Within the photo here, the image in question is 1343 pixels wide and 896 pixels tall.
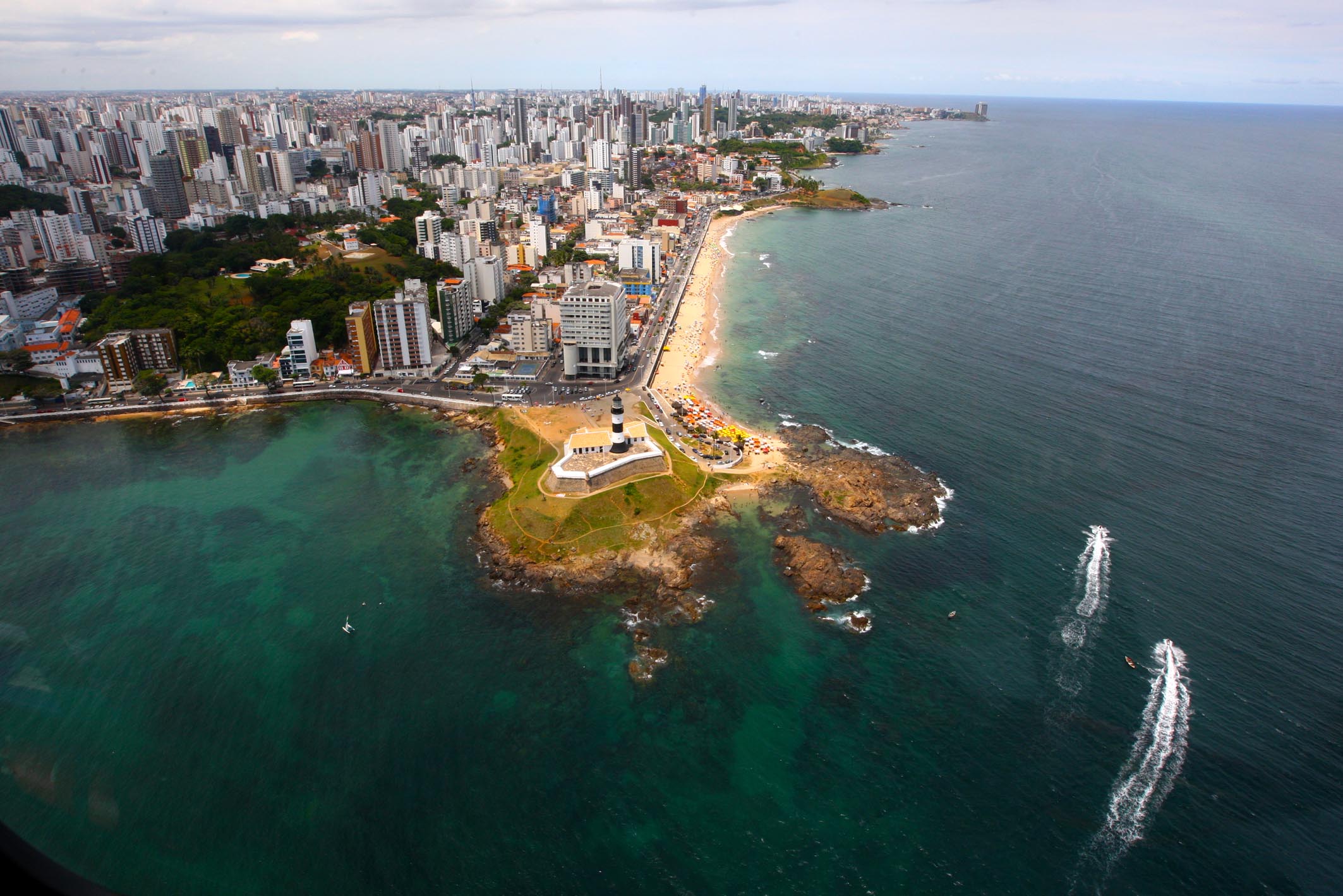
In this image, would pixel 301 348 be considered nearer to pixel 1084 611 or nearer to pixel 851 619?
pixel 851 619

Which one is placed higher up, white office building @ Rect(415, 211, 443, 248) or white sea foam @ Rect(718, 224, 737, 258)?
white office building @ Rect(415, 211, 443, 248)

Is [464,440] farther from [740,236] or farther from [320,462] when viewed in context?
[740,236]

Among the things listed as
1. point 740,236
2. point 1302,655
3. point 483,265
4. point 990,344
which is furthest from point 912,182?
point 1302,655

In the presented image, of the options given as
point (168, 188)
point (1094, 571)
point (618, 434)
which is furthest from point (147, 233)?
point (1094, 571)

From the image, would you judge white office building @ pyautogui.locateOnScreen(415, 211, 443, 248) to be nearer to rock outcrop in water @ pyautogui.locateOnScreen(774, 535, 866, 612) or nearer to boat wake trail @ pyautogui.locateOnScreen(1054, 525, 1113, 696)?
rock outcrop in water @ pyautogui.locateOnScreen(774, 535, 866, 612)

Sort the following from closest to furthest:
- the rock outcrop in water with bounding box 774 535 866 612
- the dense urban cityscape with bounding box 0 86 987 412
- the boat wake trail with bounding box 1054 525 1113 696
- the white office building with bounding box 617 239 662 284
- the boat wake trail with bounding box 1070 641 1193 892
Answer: the boat wake trail with bounding box 1070 641 1193 892, the boat wake trail with bounding box 1054 525 1113 696, the rock outcrop in water with bounding box 774 535 866 612, the dense urban cityscape with bounding box 0 86 987 412, the white office building with bounding box 617 239 662 284

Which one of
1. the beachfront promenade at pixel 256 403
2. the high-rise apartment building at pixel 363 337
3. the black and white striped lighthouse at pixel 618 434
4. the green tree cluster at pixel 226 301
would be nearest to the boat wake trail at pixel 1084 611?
the black and white striped lighthouse at pixel 618 434

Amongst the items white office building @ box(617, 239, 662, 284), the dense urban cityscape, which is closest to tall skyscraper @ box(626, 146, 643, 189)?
the dense urban cityscape
